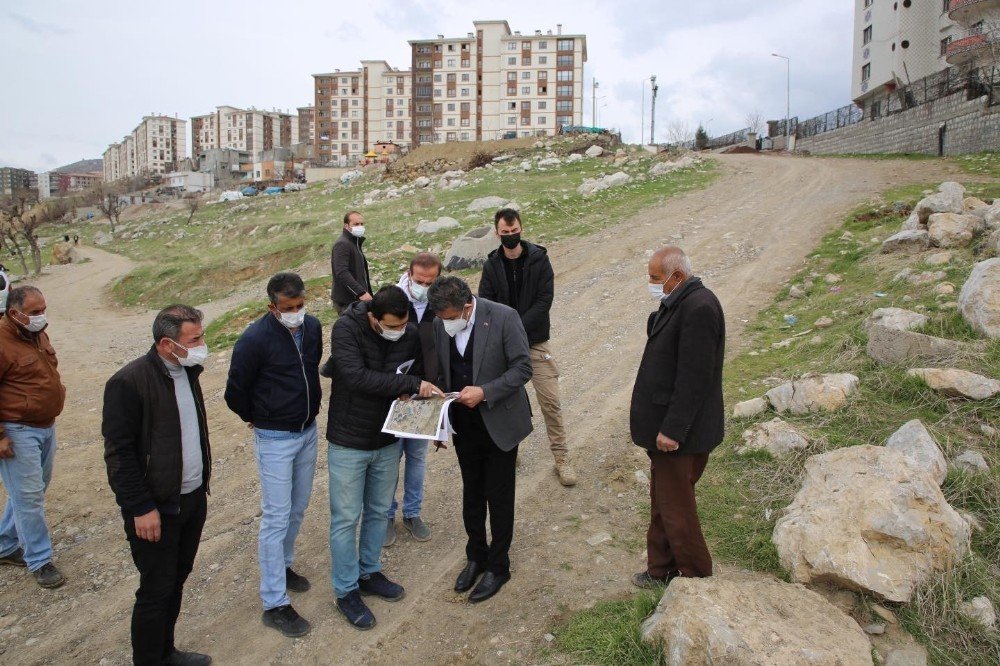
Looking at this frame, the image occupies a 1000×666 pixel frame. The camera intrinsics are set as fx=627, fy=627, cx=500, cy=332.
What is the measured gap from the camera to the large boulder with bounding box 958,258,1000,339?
5.07 meters

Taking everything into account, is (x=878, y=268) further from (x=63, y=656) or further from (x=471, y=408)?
(x=63, y=656)

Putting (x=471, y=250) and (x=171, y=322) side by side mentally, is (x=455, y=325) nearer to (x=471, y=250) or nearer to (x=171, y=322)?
(x=171, y=322)

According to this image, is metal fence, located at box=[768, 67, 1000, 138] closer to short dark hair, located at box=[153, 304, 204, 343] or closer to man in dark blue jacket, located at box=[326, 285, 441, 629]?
man in dark blue jacket, located at box=[326, 285, 441, 629]

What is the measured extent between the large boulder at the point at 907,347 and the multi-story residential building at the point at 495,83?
6854cm

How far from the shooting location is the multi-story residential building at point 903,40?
35825mm

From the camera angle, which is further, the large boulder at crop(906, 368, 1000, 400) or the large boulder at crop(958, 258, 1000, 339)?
the large boulder at crop(958, 258, 1000, 339)

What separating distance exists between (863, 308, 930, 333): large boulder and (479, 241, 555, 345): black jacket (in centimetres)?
306

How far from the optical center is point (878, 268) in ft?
26.8

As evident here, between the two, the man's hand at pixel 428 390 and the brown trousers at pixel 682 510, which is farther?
the man's hand at pixel 428 390

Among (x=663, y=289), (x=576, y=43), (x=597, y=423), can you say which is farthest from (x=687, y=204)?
(x=576, y=43)

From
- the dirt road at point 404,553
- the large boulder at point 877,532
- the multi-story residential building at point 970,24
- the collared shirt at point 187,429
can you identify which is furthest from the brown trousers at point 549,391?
the multi-story residential building at point 970,24

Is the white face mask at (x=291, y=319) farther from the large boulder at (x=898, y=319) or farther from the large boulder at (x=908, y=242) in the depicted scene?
the large boulder at (x=908, y=242)

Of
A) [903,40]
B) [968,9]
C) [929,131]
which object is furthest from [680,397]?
[903,40]

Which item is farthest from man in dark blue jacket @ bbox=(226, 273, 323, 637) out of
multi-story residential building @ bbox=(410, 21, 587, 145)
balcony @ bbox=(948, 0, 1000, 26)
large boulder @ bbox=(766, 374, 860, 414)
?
multi-story residential building @ bbox=(410, 21, 587, 145)
